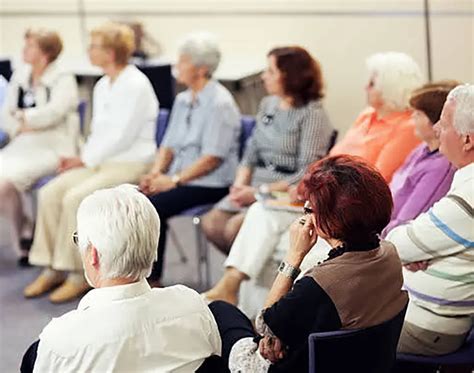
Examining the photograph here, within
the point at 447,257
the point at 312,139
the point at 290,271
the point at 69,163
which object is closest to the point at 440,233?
the point at 447,257

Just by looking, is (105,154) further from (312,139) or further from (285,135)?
(312,139)

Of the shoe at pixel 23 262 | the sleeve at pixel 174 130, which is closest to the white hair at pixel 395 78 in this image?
the sleeve at pixel 174 130

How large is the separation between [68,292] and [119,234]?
2438mm

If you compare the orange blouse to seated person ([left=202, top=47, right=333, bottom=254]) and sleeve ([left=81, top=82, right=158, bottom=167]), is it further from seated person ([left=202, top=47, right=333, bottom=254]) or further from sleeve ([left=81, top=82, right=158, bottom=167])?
sleeve ([left=81, top=82, right=158, bottom=167])

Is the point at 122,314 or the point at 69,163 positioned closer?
the point at 122,314

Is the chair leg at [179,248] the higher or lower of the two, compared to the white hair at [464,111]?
lower

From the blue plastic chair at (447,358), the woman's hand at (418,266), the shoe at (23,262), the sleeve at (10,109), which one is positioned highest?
the sleeve at (10,109)

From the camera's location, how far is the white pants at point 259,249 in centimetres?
412

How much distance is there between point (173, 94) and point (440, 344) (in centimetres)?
330

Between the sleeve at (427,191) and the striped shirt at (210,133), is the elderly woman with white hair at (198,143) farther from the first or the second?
the sleeve at (427,191)

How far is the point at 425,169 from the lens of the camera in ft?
11.7

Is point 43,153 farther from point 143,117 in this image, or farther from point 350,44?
point 350,44

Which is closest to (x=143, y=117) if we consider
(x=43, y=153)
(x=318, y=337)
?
(x=43, y=153)

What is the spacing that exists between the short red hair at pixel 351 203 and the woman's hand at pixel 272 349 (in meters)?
0.33
